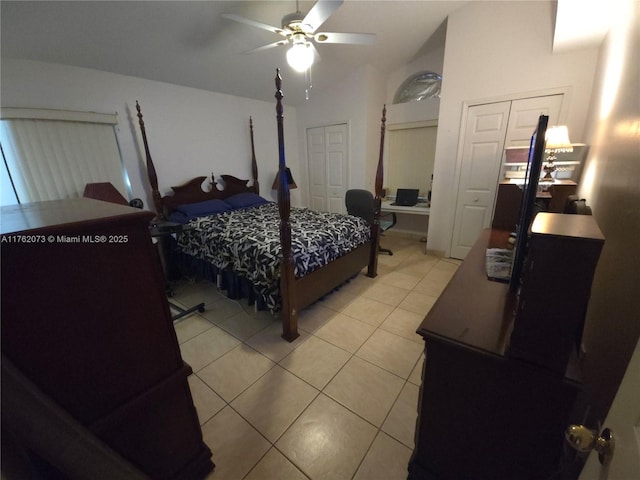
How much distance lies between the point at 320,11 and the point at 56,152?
8.96 ft

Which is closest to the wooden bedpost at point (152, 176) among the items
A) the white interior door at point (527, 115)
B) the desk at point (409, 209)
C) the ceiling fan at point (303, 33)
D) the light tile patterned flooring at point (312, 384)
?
the light tile patterned flooring at point (312, 384)

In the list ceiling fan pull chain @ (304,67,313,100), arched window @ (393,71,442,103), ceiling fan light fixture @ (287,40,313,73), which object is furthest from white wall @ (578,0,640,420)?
ceiling fan pull chain @ (304,67,313,100)

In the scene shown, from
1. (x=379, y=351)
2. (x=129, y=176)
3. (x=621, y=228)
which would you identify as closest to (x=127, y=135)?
(x=129, y=176)

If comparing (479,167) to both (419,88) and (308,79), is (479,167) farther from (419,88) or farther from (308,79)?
(308,79)

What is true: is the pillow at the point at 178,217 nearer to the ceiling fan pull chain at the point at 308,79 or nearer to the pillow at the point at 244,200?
the pillow at the point at 244,200

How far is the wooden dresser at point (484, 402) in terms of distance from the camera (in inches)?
29.6

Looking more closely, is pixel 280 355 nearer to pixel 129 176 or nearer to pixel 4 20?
pixel 129 176

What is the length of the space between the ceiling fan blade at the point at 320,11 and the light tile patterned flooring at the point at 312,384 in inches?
89.3

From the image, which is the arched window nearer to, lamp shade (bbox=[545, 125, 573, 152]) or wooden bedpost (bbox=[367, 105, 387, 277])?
wooden bedpost (bbox=[367, 105, 387, 277])

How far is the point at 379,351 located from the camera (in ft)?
6.08

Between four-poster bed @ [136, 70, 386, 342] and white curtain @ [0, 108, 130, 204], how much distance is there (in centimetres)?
37

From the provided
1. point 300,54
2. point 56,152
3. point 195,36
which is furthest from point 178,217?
point 300,54

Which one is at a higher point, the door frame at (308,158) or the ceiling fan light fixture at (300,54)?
the ceiling fan light fixture at (300,54)

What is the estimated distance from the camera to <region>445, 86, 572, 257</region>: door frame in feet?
8.14
